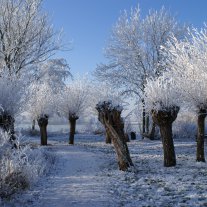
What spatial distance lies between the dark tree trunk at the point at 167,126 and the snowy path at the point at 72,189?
2602mm

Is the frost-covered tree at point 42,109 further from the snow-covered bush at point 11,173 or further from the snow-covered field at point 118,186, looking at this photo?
the snow-covered bush at point 11,173

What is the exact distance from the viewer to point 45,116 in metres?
24.9

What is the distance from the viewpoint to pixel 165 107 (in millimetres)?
13289

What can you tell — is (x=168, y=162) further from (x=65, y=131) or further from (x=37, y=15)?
(x=65, y=131)

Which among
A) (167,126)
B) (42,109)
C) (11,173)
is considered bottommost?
(11,173)

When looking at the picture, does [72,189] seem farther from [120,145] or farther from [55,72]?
[55,72]

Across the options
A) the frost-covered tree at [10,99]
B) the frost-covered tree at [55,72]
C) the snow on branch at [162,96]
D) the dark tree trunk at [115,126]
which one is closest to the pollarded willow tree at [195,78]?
the snow on branch at [162,96]

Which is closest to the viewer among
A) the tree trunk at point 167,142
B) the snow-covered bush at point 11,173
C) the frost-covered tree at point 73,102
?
the snow-covered bush at point 11,173

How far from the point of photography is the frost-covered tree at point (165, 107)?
13.2m

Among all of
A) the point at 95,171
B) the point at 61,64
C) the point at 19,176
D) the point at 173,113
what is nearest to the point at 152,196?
the point at 19,176

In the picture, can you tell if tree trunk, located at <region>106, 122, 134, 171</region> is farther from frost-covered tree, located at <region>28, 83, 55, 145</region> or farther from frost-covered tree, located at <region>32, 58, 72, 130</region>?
frost-covered tree, located at <region>32, 58, 72, 130</region>

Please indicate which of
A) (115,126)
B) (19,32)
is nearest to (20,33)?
(19,32)

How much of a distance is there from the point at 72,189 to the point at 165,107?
211 inches

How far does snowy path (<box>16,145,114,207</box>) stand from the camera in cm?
809
